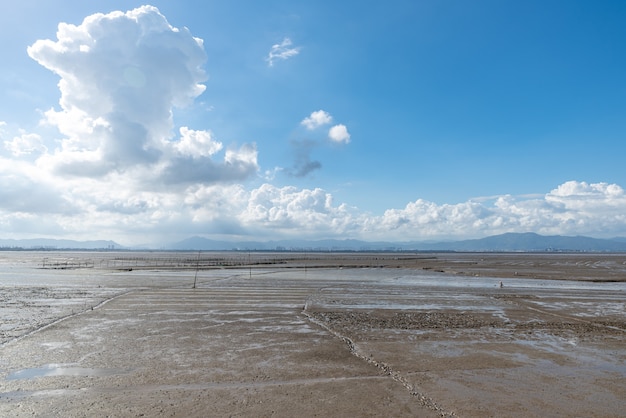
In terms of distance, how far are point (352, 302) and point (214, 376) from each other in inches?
676

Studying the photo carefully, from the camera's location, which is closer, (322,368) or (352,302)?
(322,368)

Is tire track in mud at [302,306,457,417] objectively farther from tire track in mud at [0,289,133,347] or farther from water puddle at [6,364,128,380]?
tire track in mud at [0,289,133,347]

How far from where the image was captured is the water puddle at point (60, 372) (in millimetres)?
11075

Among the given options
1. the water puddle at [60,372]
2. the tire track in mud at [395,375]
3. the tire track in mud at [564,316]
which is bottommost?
the tire track in mud at [564,316]

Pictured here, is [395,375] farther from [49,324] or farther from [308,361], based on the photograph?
[49,324]

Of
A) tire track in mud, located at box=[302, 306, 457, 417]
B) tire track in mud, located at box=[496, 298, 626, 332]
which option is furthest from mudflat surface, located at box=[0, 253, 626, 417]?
tire track in mud, located at box=[496, 298, 626, 332]

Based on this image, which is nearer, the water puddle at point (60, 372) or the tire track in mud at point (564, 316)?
the water puddle at point (60, 372)

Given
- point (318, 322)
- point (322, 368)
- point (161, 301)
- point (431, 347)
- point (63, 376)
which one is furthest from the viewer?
point (161, 301)

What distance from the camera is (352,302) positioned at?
27.4 m

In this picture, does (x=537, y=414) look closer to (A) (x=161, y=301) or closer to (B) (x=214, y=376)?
(B) (x=214, y=376)

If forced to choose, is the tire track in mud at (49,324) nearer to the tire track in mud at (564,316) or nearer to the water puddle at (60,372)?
the water puddle at (60,372)

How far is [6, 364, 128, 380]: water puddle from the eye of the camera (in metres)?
11.1

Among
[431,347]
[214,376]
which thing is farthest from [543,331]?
[214,376]

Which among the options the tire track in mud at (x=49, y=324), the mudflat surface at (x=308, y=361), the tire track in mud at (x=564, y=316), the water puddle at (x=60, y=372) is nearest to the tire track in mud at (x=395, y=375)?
the mudflat surface at (x=308, y=361)
